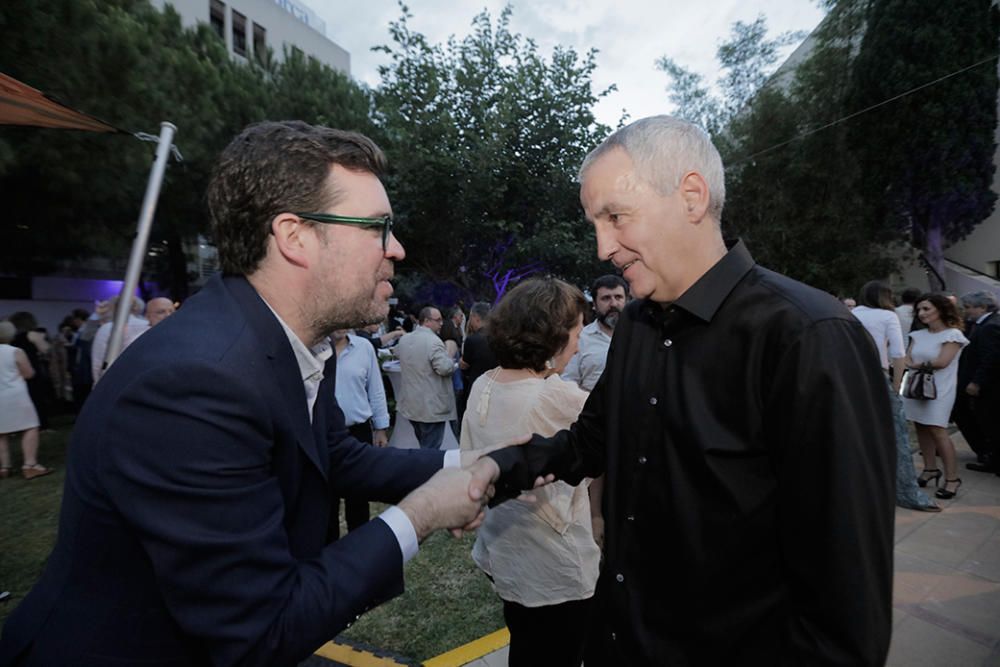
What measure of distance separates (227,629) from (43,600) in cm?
56

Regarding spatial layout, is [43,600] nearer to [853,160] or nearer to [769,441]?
[769,441]

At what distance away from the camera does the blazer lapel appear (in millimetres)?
1330

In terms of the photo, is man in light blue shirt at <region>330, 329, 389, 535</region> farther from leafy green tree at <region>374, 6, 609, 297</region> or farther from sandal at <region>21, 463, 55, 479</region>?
leafy green tree at <region>374, 6, 609, 297</region>

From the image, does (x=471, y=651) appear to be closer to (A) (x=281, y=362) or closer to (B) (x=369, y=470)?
(B) (x=369, y=470)

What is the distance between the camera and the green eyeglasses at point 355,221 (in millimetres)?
1493

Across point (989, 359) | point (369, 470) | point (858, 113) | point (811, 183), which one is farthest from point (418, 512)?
point (811, 183)

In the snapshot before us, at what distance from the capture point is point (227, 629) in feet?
3.51

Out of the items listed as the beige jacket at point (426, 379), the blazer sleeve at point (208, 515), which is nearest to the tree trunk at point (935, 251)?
the beige jacket at point (426, 379)

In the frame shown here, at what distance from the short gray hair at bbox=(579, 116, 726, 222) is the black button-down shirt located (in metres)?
0.26

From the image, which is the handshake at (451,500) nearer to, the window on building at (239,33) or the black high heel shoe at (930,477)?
the black high heel shoe at (930,477)

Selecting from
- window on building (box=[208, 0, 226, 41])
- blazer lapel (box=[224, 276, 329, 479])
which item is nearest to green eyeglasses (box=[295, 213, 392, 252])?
blazer lapel (box=[224, 276, 329, 479])

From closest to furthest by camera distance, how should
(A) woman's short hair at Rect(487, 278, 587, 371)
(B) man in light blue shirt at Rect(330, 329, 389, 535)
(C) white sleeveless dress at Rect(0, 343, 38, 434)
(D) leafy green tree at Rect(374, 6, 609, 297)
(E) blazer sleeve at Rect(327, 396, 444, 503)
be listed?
(E) blazer sleeve at Rect(327, 396, 444, 503), (A) woman's short hair at Rect(487, 278, 587, 371), (B) man in light blue shirt at Rect(330, 329, 389, 535), (C) white sleeveless dress at Rect(0, 343, 38, 434), (D) leafy green tree at Rect(374, 6, 609, 297)

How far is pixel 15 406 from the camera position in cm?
662

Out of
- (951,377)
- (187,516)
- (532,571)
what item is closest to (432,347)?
(532,571)
